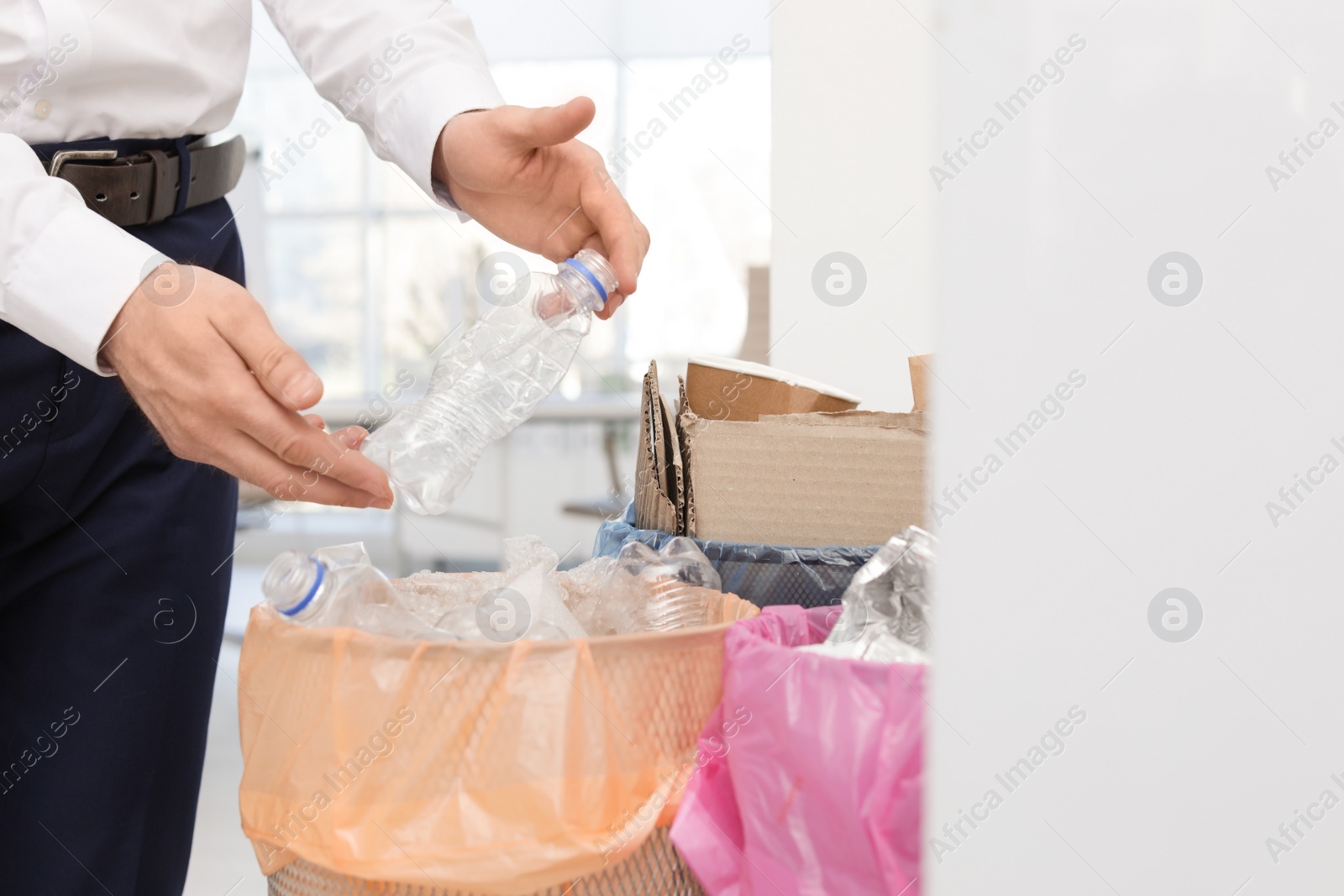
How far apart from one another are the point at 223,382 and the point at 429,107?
40cm

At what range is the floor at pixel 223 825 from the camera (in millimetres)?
1684

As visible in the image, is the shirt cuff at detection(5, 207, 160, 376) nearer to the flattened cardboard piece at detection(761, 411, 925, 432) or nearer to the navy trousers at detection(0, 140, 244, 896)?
the navy trousers at detection(0, 140, 244, 896)

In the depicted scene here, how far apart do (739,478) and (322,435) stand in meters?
0.45

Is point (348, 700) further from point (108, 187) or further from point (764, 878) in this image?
point (108, 187)

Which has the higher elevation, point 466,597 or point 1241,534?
point 1241,534

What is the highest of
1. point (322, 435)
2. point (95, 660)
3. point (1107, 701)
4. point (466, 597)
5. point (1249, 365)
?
point (1249, 365)

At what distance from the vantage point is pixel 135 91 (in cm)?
83

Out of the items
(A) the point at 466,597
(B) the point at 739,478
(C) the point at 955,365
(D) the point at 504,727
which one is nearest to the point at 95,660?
(A) the point at 466,597

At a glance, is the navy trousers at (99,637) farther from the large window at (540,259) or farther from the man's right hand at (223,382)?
the large window at (540,259)

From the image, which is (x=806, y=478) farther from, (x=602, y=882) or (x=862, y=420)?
(x=602, y=882)

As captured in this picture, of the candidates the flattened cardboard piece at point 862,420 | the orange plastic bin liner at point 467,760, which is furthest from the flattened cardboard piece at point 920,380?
the orange plastic bin liner at point 467,760

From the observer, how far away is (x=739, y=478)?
39.0 inches

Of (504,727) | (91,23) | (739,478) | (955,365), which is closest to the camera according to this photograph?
(955,365)

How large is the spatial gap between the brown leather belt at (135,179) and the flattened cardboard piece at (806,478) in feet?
1.59
